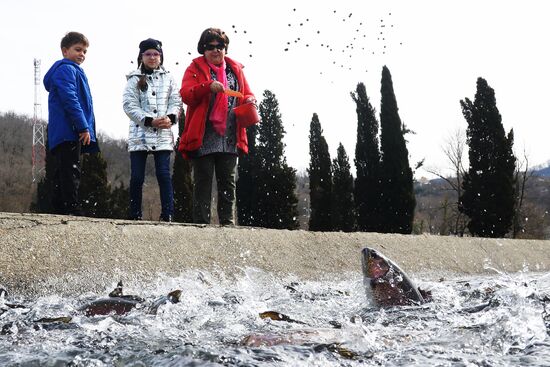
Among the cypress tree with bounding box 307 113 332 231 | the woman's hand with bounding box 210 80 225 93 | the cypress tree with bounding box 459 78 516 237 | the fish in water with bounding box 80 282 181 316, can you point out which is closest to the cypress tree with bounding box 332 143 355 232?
the cypress tree with bounding box 307 113 332 231

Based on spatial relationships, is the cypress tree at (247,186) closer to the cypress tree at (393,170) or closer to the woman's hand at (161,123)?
the cypress tree at (393,170)

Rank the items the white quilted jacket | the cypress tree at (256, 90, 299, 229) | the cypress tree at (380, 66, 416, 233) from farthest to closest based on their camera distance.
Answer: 1. the cypress tree at (256, 90, 299, 229)
2. the cypress tree at (380, 66, 416, 233)
3. the white quilted jacket

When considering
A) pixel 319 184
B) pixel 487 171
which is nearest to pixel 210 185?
pixel 487 171

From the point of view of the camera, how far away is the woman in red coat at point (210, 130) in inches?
161

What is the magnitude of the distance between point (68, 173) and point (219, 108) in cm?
118

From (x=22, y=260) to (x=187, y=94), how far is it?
201cm

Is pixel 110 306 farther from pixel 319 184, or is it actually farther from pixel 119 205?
pixel 319 184

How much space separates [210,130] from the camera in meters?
4.14

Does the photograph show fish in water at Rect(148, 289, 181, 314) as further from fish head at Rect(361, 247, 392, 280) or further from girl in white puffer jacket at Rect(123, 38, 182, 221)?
girl in white puffer jacket at Rect(123, 38, 182, 221)

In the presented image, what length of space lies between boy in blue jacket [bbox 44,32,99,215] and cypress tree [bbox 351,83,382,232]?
1876 cm

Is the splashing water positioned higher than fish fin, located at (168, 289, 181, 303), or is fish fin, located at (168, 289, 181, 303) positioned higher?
fish fin, located at (168, 289, 181, 303)

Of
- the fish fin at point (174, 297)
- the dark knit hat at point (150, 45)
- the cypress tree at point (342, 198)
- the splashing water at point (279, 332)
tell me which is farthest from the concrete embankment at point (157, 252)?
the cypress tree at point (342, 198)

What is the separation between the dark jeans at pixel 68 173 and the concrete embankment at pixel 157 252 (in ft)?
3.21

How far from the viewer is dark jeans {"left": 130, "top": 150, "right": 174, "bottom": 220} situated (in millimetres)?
4164
